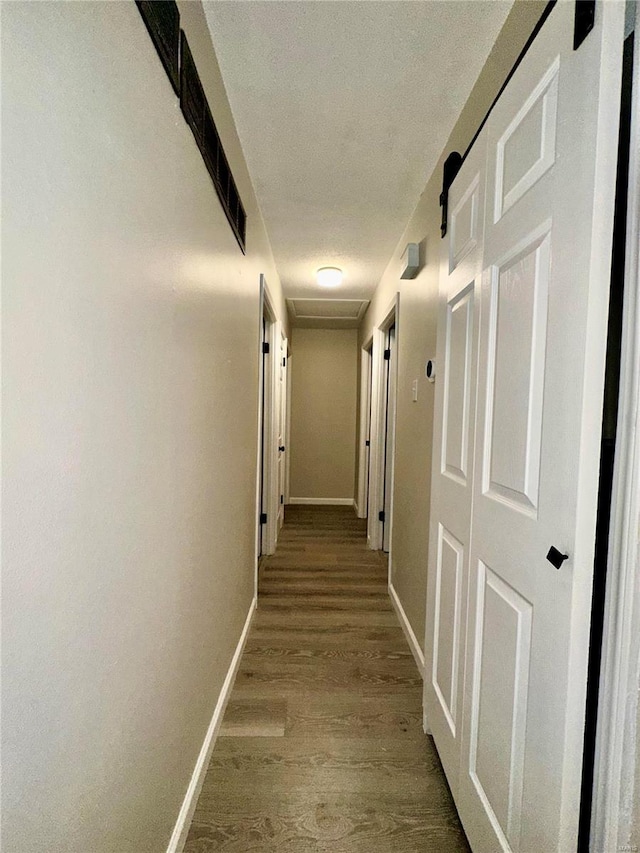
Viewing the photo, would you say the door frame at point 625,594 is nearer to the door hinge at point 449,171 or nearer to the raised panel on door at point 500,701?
the raised panel on door at point 500,701

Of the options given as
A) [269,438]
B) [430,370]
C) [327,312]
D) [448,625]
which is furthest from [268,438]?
[448,625]

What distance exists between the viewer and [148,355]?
0.91 m

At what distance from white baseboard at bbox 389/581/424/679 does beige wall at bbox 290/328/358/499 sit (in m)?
2.91

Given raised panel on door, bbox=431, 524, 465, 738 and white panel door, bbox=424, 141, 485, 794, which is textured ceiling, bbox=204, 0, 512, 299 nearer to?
white panel door, bbox=424, 141, 485, 794

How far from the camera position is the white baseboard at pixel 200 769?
116 centimetres

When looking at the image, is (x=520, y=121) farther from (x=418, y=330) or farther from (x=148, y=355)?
(x=418, y=330)

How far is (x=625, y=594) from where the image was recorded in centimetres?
72

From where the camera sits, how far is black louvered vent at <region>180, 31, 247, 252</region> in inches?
41.9

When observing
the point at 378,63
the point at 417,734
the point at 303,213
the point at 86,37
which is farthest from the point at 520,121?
the point at 417,734

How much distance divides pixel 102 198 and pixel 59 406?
1.21ft

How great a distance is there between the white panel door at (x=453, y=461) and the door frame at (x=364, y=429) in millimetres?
2987

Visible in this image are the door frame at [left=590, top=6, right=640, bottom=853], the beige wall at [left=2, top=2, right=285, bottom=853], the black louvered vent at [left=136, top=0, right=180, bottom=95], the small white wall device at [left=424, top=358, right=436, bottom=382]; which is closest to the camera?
the beige wall at [left=2, top=2, right=285, bottom=853]

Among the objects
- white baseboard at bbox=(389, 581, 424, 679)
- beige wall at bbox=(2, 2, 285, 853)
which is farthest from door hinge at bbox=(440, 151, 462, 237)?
white baseboard at bbox=(389, 581, 424, 679)

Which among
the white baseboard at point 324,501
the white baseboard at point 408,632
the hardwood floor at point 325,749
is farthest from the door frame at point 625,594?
the white baseboard at point 324,501
